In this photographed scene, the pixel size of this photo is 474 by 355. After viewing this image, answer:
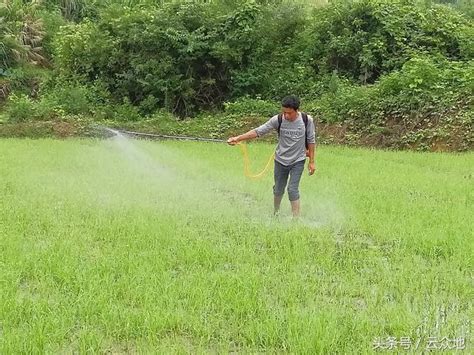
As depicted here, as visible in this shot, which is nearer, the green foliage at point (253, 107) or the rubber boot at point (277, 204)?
the rubber boot at point (277, 204)

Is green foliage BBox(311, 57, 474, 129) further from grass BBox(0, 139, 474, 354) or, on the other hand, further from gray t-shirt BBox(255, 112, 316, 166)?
gray t-shirt BBox(255, 112, 316, 166)

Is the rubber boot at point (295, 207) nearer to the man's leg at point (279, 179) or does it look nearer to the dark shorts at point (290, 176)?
the dark shorts at point (290, 176)

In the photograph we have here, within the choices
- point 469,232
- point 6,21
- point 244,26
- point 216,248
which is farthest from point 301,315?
point 6,21

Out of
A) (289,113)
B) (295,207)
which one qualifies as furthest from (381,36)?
(295,207)

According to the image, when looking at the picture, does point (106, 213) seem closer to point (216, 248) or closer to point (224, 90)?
point (216, 248)

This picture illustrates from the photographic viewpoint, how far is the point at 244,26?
17547 millimetres

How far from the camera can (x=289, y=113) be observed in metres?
5.78

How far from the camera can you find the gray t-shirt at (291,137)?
5926mm

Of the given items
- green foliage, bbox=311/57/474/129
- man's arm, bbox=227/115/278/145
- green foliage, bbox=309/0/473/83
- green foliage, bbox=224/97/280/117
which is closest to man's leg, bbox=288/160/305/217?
man's arm, bbox=227/115/278/145

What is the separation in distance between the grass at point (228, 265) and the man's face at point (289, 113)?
1108 mm

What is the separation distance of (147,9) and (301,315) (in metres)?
17.7

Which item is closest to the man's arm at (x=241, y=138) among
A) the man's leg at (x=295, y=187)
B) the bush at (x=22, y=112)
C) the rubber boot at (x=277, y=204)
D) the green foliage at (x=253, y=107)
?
the man's leg at (x=295, y=187)

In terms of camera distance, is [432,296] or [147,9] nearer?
[432,296]

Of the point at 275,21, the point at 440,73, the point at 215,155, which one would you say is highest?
the point at 275,21
